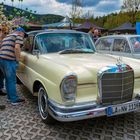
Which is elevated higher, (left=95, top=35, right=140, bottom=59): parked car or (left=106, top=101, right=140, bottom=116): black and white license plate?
(left=95, top=35, right=140, bottom=59): parked car

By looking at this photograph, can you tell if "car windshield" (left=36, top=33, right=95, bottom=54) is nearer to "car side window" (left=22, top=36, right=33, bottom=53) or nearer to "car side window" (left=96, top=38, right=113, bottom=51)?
"car side window" (left=22, top=36, right=33, bottom=53)

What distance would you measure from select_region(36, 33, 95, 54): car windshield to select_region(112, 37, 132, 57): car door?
8.63ft

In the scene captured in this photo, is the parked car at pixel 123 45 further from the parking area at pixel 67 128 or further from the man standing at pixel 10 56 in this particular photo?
the man standing at pixel 10 56

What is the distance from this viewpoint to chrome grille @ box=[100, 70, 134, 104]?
3724mm

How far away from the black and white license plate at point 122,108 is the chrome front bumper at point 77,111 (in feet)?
0.28

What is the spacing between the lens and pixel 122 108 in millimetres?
3789

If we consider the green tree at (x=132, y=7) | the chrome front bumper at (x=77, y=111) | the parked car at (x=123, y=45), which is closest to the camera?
the chrome front bumper at (x=77, y=111)

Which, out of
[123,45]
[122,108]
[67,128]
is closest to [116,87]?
[122,108]

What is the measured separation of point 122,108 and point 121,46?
448 centimetres

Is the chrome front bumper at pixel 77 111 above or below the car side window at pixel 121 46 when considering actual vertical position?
below

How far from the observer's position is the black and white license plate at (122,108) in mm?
3688

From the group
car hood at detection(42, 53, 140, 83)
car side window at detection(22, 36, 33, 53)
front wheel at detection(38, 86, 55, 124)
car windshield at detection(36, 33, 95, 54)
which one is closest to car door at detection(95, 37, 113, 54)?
car windshield at detection(36, 33, 95, 54)

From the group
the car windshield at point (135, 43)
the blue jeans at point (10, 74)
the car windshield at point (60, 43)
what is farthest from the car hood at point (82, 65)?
the car windshield at point (135, 43)

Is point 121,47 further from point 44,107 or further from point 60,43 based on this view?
point 44,107
